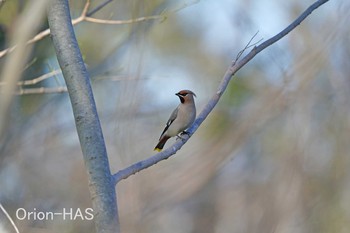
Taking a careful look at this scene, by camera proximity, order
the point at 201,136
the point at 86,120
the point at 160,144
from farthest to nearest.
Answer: the point at 160,144, the point at 201,136, the point at 86,120

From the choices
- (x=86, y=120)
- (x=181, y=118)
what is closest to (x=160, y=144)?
(x=181, y=118)

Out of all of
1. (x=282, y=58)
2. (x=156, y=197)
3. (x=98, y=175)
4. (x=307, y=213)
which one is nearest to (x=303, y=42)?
(x=282, y=58)

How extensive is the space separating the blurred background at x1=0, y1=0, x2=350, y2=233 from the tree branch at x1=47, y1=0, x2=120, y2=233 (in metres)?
0.17

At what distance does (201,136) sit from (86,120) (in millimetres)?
1837

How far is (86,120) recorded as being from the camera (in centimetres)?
205

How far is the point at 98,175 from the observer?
1966 mm

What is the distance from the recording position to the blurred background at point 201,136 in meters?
2.55

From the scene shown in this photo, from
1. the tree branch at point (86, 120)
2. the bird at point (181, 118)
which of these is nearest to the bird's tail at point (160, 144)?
the bird at point (181, 118)

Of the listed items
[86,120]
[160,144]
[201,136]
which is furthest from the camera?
[160,144]

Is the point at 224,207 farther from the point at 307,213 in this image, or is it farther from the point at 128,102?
the point at 128,102

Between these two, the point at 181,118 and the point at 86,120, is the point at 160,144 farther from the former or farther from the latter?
the point at 86,120

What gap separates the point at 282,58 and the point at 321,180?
2124mm

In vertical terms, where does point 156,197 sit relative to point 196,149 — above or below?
below

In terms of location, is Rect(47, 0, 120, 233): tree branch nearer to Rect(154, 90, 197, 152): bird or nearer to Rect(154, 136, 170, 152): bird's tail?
Rect(154, 90, 197, 152): bird
